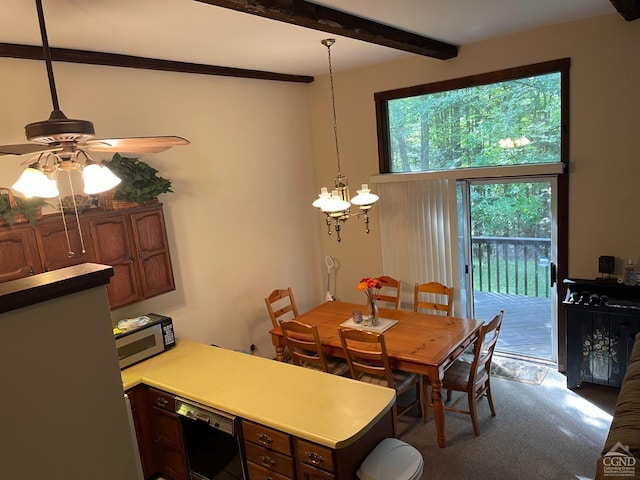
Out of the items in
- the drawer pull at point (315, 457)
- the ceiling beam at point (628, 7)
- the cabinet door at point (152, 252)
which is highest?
the ceiling beam at point (628, 7)

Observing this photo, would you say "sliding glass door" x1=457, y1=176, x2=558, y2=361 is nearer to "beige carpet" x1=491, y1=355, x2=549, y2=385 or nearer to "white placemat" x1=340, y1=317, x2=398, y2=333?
"beige carpet" x1=491, y1=355, x2=549, y2=385

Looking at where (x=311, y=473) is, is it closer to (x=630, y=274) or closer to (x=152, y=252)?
(x=152, y=252)

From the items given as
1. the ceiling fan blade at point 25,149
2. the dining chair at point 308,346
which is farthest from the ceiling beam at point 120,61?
the dining chair at point 308,346

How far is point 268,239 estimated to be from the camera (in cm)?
505

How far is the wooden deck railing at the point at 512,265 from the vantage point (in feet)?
15.5

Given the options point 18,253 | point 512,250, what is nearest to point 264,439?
point 18,253

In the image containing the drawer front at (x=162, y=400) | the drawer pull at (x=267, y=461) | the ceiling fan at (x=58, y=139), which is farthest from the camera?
the drawer front at (x=162, y=400)

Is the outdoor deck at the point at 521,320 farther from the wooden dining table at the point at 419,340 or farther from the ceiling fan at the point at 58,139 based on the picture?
the ceiling fan at the point at 58,139

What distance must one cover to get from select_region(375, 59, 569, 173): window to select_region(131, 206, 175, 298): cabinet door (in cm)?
259

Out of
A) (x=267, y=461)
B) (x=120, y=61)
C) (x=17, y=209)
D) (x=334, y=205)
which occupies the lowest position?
(x=267, y=461)

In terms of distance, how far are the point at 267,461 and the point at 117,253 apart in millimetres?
1783

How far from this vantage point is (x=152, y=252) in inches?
141

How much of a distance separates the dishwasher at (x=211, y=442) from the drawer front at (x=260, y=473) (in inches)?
2.0

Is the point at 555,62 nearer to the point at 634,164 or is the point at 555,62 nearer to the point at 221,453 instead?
the point at 634,164
